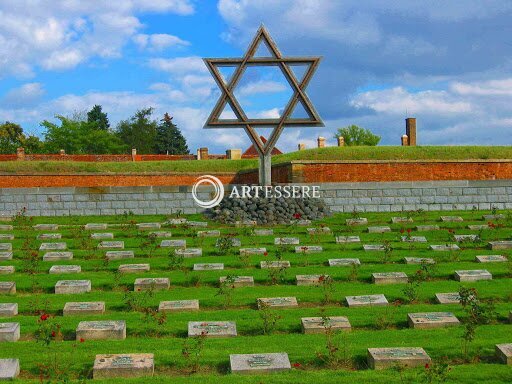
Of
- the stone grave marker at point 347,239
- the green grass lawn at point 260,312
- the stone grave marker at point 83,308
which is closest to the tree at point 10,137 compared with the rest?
the green grass lawn at point 260,312

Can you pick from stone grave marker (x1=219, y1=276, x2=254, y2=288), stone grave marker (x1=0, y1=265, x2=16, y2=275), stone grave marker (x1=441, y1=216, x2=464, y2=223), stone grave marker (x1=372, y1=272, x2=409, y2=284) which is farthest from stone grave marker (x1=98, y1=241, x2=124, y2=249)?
stone grave marker (x1=441, y1=216, x2=464, y2=223)

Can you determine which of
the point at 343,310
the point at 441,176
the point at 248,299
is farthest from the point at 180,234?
the point at 441,176

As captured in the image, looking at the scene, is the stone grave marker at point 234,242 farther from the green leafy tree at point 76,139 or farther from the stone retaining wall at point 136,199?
the green leafy tree at point 76,139

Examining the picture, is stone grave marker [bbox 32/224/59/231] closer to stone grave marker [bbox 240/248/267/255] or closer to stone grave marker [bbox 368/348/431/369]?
stone grave marker [bbox 240/248/267/255]

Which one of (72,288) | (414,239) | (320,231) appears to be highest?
(320,231)

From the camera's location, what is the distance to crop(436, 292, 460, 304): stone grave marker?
973 cm

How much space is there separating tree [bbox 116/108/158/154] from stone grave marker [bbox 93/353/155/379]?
5367 cm

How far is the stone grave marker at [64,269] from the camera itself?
11727mm

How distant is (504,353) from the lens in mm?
7277

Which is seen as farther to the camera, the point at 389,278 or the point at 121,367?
the point at 389,278

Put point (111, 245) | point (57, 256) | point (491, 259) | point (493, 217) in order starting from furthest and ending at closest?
1. point (493, 217)
2. point (111, 245)
3. point (57, 256)
4. point (491, 259)

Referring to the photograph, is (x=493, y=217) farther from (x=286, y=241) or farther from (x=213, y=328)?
(x=213, y=328)

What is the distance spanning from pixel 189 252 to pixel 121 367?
618 cm

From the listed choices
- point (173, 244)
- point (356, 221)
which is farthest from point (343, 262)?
point (356, 221)
